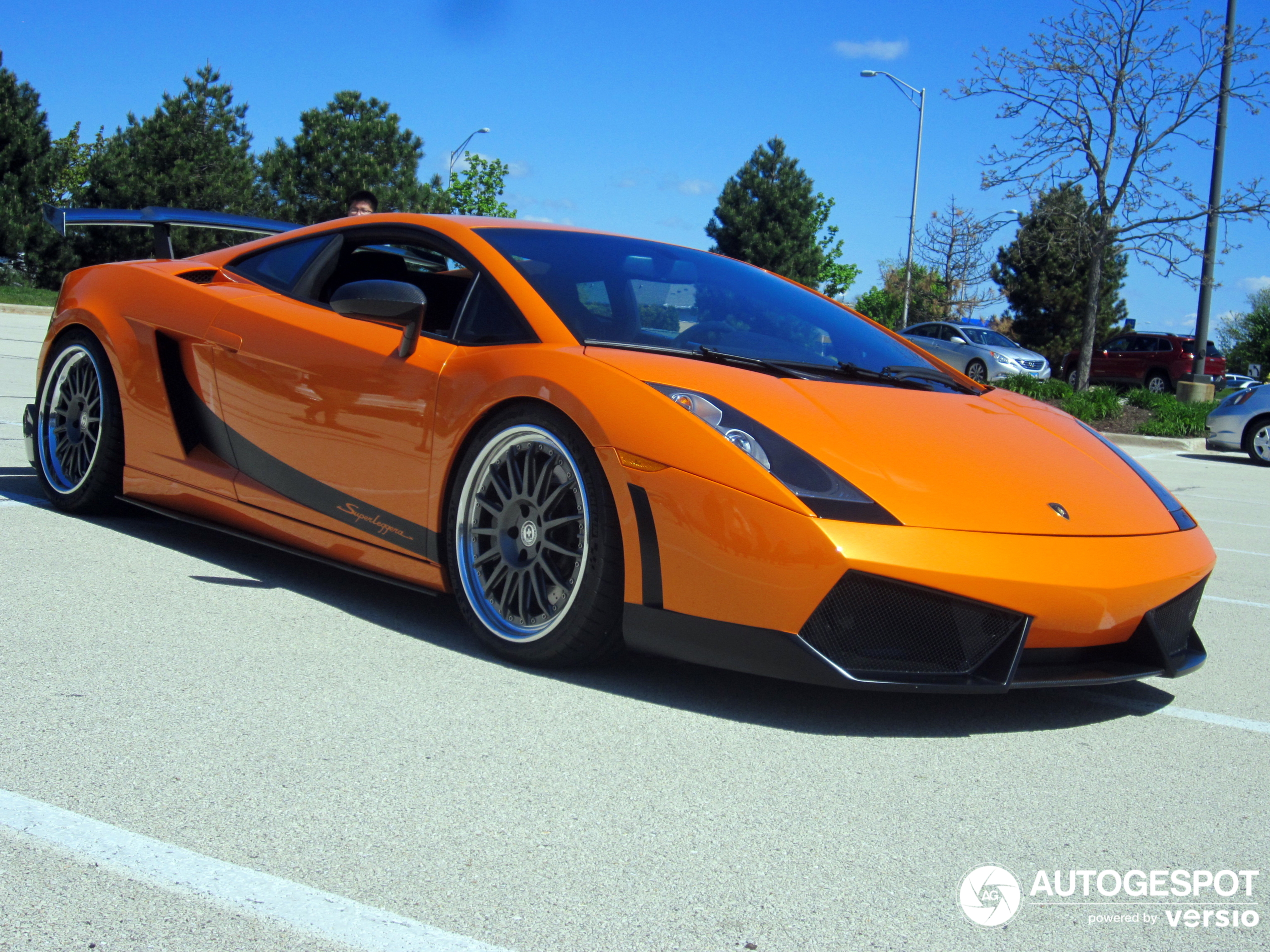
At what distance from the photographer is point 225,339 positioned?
4105 millimetres

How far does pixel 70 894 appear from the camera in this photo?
1829mm

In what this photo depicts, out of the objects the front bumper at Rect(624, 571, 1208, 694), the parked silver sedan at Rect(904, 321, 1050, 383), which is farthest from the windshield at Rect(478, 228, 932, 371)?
the parked silver sedan at Rect(904, 321, 1050, 383)

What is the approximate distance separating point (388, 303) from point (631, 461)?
101 centimetres

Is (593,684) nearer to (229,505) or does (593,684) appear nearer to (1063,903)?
(1063,903)

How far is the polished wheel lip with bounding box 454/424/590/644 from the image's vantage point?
3.08 meters

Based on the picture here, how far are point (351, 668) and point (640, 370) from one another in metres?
1.08

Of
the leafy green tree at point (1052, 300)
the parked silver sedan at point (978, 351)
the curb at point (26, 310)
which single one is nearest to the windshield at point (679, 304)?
the parked silver sedan at point (978, 351)

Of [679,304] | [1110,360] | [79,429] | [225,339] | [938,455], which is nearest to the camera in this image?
[938,455]

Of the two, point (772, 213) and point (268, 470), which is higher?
point (772, 213)

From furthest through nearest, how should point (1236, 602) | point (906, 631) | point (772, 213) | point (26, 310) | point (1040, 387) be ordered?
point (772, 213) < point (26, 310) < point (1040, 387) < point (1236, 602) < point (906, 631)

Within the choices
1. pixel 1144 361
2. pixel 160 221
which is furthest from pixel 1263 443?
pixel 1144 361

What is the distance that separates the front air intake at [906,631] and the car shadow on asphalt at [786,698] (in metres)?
0.24

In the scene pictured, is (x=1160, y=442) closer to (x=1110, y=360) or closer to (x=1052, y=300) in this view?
Answer: (x=1110, y=360)

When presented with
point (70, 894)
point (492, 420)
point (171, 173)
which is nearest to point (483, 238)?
point (492, 420)
